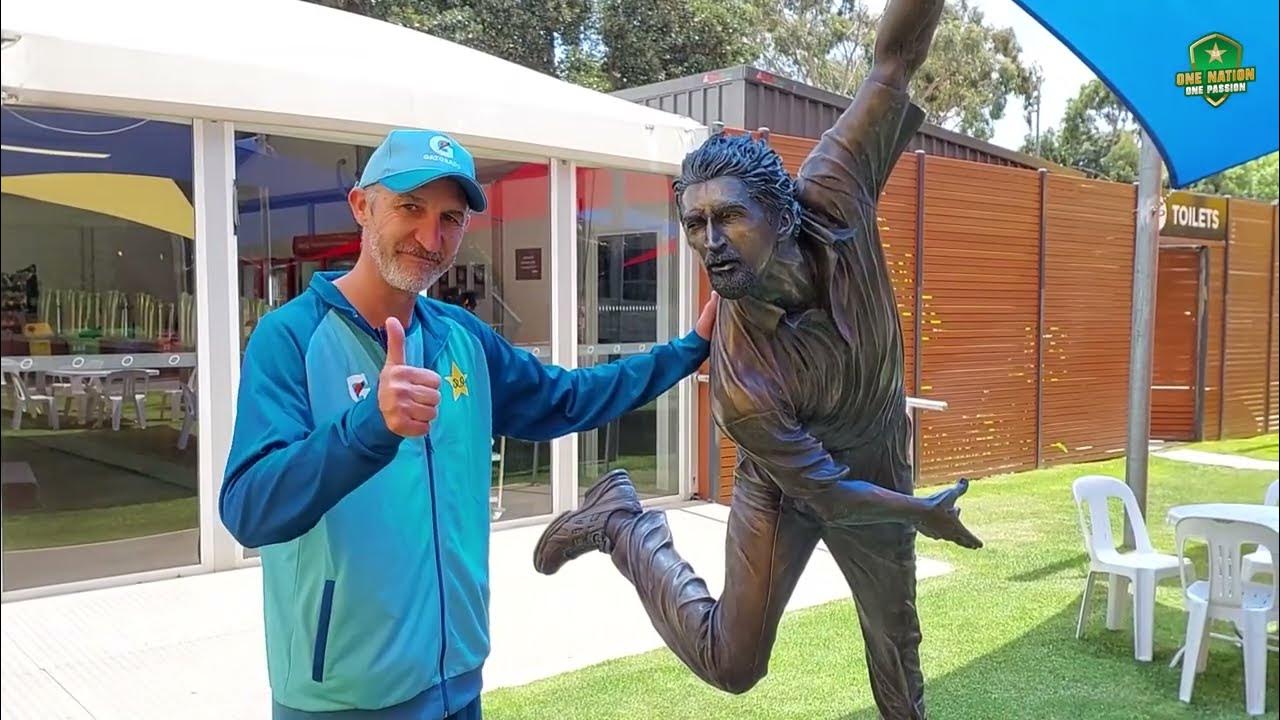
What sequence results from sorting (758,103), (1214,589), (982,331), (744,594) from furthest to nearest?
(982,331) < (758,103) < (1214,589) < (744,594)

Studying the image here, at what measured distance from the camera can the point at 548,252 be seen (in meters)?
6.48

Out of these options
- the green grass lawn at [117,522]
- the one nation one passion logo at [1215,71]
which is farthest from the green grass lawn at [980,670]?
the green grass lawn at [117,522]

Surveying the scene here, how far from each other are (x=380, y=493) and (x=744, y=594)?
2.73 ft

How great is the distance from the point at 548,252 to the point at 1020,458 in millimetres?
3336

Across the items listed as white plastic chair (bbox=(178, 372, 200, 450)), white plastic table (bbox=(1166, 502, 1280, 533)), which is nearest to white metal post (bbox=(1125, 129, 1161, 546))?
white plastic table (bbox=(1166, 502, 1280, 533))

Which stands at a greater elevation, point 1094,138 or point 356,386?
point 1094,138

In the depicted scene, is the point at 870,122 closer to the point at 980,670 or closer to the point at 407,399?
the point at 407,399

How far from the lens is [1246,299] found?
356 inches

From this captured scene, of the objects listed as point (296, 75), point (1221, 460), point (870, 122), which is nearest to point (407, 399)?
point (870, 122)

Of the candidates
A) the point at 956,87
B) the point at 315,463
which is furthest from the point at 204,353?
the point at 315,463

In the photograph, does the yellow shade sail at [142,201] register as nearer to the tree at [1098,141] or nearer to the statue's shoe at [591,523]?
the statue's shoe at [591,523]

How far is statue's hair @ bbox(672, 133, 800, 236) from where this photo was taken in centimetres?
191

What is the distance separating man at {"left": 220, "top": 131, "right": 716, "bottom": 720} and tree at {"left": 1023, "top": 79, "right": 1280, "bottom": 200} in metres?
3.12

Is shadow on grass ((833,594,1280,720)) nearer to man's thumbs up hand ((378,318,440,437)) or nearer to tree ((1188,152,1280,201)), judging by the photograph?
tree ((1188,152,1280,201))
